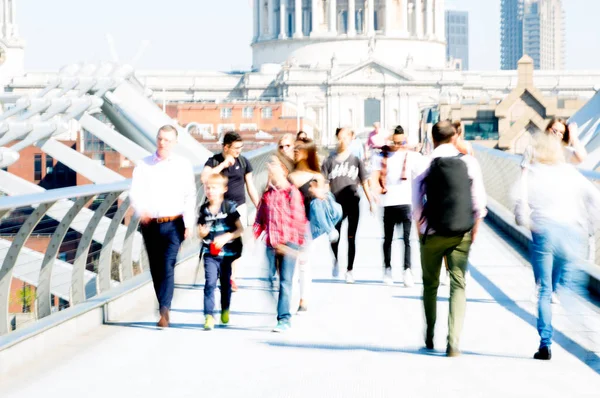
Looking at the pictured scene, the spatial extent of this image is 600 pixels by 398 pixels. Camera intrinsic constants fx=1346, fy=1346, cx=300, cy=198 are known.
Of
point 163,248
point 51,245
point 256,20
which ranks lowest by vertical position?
point 163,248

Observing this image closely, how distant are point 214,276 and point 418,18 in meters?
133

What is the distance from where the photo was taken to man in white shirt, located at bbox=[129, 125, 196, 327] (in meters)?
9.01

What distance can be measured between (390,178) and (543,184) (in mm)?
3938

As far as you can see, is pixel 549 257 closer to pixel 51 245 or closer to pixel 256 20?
pixel 51 245

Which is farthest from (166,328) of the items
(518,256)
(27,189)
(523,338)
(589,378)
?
(518,256)

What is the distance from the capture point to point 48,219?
8703 millimetres

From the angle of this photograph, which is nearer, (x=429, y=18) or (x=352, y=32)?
(x=352, y=32)

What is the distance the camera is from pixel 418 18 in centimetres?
14062

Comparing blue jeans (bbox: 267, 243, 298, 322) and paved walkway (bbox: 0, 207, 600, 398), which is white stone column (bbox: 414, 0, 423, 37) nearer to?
paved walkway (bbox: 0, 207, 600, 398)

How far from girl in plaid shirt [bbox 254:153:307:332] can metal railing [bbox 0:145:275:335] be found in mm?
1055

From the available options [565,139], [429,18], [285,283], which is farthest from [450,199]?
[429,18]

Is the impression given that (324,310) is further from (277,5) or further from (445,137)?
(277,5)

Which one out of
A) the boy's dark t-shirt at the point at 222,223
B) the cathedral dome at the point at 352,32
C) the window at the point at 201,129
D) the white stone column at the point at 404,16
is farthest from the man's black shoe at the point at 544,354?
the white stone column at the point at 404,16

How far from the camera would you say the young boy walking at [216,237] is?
918 centimetres
